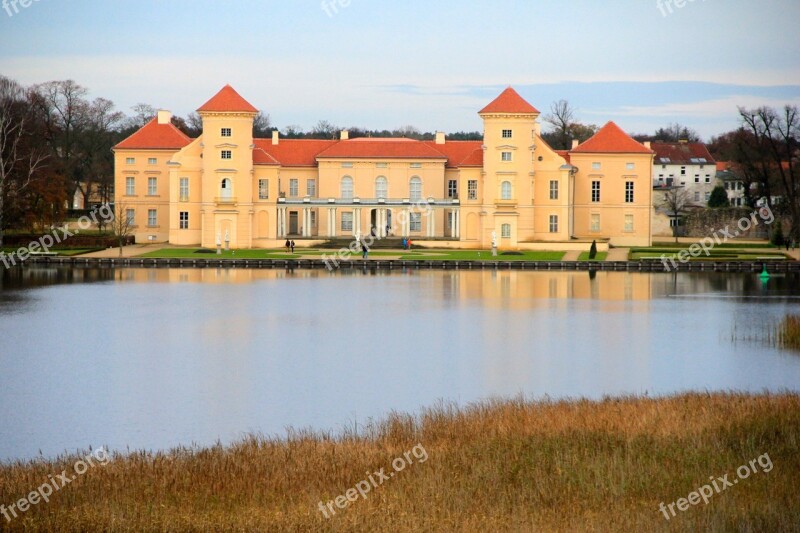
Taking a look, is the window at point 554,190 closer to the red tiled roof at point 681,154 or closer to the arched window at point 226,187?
the arched window at point 226,187

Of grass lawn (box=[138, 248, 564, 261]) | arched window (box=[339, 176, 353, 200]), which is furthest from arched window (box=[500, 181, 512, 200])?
arched window (box=[339, 176, 353, 200])

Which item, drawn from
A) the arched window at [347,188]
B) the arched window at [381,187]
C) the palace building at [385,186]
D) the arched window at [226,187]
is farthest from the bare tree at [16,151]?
the arched window at [381,187]

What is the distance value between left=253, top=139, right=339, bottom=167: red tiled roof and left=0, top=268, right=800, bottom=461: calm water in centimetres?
2378

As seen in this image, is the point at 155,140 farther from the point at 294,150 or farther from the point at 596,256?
the point at 596,256

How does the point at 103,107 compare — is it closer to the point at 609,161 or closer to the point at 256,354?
the point at 609,161

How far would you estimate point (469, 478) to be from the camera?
44.8 feet

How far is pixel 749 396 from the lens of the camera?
62.0 feet

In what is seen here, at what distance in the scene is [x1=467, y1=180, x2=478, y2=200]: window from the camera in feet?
213

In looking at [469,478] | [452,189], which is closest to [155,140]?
[452,189]

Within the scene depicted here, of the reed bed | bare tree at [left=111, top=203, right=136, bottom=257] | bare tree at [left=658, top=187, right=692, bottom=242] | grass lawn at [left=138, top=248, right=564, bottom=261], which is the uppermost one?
bare tree at [left=658, top=187, right=692, bottom=242]

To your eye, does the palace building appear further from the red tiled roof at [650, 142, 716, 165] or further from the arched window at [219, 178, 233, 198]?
the red tiled roof at [650, 142, 716, 165]

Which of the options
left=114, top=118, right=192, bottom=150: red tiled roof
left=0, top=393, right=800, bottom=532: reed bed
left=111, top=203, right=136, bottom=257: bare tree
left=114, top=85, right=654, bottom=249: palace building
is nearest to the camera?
left=0, top=393, right=800, bottom=532: reed bed

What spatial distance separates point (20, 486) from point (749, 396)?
11506 millimetres

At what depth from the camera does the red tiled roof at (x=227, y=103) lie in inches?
2462
